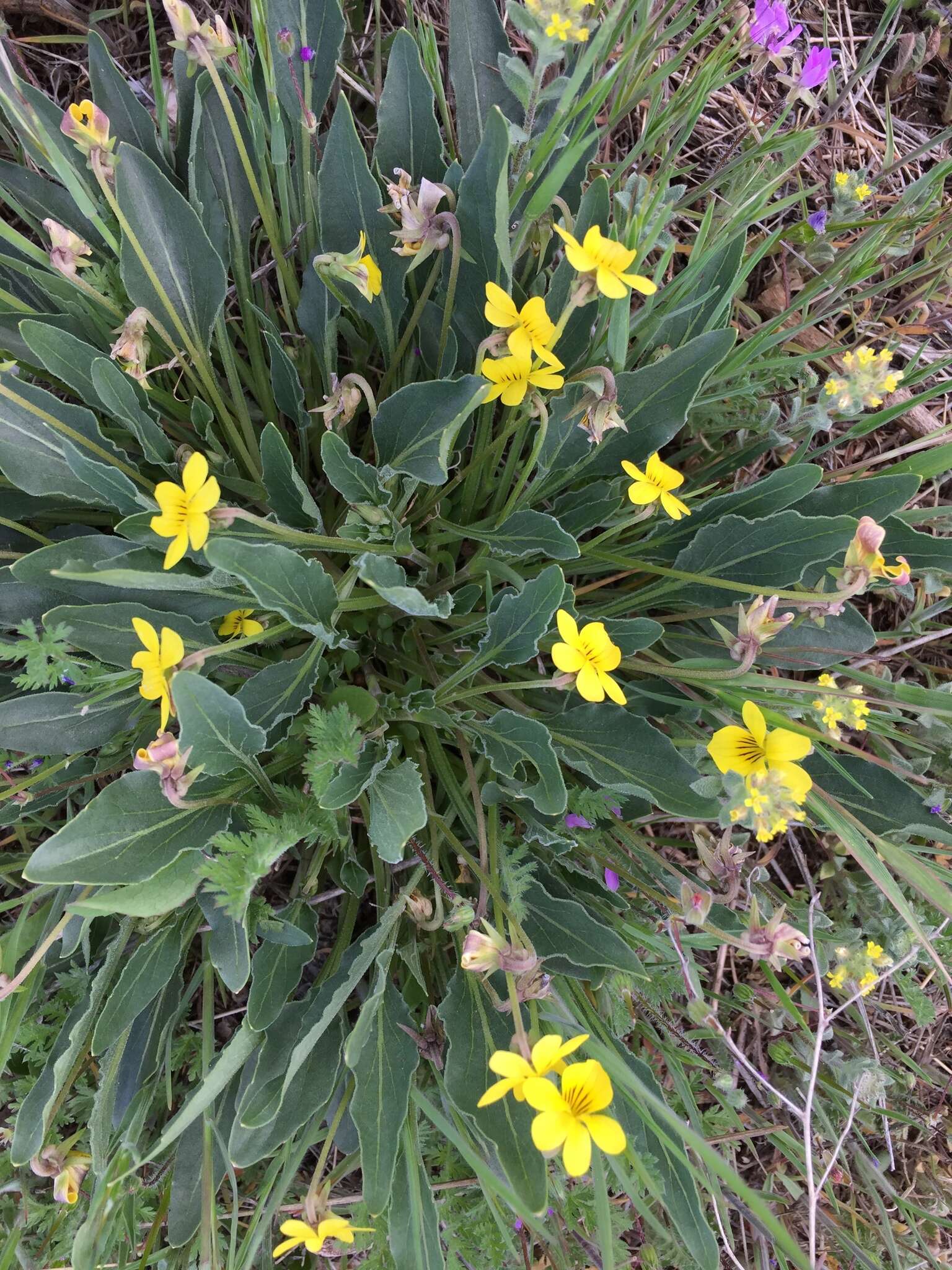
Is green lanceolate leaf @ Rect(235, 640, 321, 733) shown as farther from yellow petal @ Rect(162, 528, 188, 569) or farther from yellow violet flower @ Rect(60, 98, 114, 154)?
yellow violet flower @ Rect(60, 98, 114, 154)

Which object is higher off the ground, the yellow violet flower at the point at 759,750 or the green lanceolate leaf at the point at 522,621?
the yellow violet flower at the point at 759,750

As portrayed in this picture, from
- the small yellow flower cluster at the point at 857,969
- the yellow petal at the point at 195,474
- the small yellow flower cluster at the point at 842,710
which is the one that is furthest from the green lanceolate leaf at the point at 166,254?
the small yellow flower cluster at the point at 857,969

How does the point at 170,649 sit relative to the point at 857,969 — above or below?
above

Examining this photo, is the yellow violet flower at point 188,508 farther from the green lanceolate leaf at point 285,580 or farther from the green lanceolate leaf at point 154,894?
the green lanceolate leaf at point 154,894

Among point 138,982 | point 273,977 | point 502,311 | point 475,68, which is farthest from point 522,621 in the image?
point 475,68

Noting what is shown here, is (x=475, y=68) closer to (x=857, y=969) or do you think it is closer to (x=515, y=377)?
(x=515, y=377)

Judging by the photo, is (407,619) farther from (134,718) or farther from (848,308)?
(848,308)
